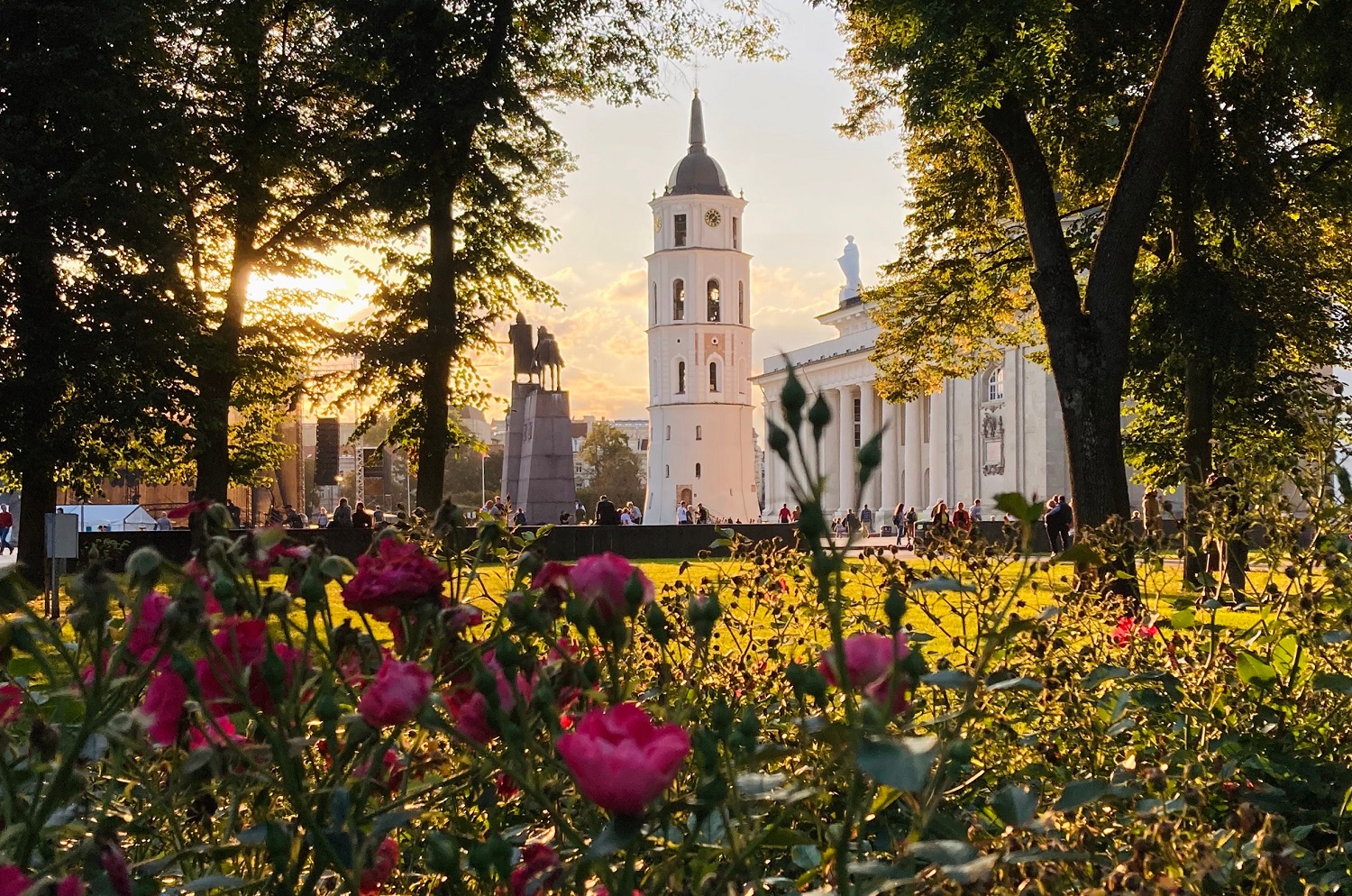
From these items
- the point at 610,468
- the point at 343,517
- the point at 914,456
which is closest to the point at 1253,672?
the point at 343,517

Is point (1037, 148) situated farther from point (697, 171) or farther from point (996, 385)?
point (697, 171)

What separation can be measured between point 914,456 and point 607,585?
195 feet

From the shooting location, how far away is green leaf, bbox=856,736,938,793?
3.49 ft

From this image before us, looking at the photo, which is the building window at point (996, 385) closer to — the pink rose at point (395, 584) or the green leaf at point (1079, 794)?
the green leaf at point (1079, 794)

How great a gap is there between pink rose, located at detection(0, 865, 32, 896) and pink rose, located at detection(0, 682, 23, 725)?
0.67m

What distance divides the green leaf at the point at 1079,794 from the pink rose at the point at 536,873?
0.59 m

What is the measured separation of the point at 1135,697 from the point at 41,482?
18743 mm

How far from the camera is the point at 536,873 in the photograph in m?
1.59

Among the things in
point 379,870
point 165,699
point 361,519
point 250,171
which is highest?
point 250,171

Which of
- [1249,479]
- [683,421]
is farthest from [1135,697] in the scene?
[683,421]

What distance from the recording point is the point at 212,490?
2106 centimetres

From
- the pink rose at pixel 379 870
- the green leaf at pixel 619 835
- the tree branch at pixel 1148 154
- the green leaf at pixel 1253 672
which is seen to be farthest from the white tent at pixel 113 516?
the green leaf at pixel 619 835

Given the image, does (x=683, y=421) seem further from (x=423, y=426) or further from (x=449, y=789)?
(x=449, y=789)

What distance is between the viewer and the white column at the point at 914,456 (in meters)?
60.2
